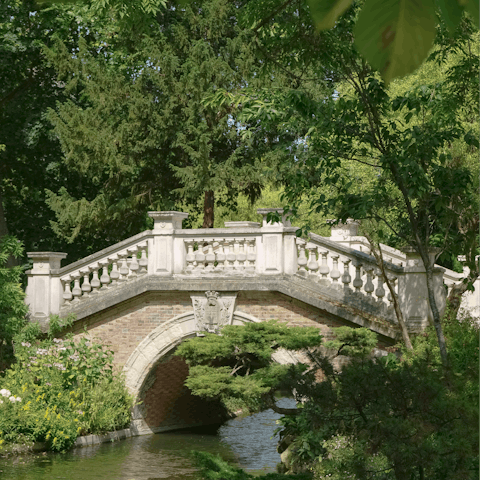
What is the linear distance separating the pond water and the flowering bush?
1.34 feet

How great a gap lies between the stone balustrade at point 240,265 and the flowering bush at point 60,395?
3.04 ft

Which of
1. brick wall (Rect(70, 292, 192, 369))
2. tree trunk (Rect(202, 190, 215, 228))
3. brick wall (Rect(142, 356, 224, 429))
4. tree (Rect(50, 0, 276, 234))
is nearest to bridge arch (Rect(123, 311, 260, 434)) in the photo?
brick wall (Rect(142, 356, 224, 429))

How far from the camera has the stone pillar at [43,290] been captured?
13.0 metres

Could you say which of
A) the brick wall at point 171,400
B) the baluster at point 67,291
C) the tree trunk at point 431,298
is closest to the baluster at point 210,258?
the brick wall at point 171,400

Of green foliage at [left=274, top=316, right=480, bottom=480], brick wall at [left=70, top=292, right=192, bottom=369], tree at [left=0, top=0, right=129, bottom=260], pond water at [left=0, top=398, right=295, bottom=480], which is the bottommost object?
pond water at [left=0, top=398, right=295, bottom=480]

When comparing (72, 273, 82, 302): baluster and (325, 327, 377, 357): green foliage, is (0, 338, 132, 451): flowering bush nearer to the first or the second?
(72, 273, 82, 302): baluster

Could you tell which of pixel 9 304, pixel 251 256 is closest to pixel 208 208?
pixel 251 256

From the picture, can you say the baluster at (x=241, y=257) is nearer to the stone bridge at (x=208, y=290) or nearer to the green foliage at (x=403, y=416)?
the stone bridge at (x=208, y=290)

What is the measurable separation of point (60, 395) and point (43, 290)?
218cm

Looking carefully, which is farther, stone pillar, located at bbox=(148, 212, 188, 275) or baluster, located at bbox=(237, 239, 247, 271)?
stone pillar, located at bbox=(148, 212, 188, 275)

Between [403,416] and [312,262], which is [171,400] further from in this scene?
[403,416]

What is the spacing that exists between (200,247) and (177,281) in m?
0.75

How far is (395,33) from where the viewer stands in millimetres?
733

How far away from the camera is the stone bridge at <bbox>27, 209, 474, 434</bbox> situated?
11.0m
